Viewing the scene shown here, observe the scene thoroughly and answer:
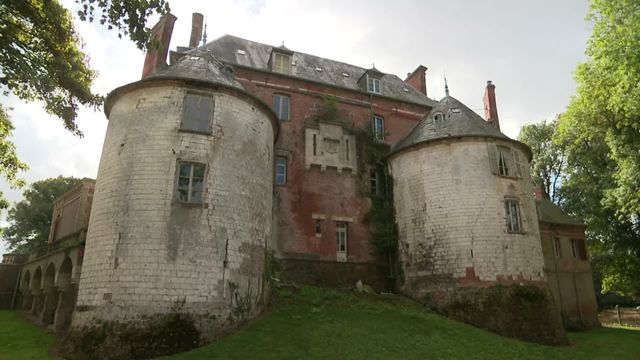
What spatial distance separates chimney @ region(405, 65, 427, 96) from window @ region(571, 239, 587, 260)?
13.5 m

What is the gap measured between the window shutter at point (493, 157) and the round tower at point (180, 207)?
34.1 ft

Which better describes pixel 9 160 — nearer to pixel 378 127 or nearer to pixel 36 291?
pixel 36 291

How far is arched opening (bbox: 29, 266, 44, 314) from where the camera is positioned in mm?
24166

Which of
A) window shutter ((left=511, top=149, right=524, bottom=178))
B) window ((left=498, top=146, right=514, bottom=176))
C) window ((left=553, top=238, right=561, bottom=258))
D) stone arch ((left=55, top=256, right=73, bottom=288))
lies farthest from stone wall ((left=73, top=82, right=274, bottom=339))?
window ((left=553, top=238, right=561, bottom=258))

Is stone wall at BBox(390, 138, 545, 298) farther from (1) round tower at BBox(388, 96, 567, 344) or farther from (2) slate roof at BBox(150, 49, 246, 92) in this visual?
(2) slate roof at BBox(150, 49, 246, 92)

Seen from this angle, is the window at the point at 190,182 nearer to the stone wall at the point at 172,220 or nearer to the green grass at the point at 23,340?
the stone wall at the point at 172,220

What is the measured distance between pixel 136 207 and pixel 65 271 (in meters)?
8.60

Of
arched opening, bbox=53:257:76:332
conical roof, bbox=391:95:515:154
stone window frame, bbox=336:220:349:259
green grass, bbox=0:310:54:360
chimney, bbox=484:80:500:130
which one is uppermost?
chimney, bbox=484:80:500:130

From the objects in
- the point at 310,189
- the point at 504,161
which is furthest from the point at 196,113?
the point at 504,161

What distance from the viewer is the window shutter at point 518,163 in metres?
20.5

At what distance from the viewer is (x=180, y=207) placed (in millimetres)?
14281

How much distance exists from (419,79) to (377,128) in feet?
26.7

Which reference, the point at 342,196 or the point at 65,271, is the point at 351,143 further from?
the point at 65,271

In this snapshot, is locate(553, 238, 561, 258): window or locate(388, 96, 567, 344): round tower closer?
locate(388, 96, 567, 344): round tower
